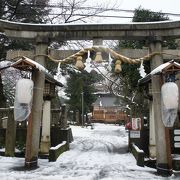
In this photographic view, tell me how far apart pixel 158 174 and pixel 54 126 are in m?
8.06

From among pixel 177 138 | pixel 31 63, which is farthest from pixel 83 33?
pixel 177 138

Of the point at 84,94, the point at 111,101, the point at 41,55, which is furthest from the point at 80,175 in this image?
the point at 111,101

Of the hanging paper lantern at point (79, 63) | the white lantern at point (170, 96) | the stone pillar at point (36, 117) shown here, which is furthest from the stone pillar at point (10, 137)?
the white lantern at point (170, 96)

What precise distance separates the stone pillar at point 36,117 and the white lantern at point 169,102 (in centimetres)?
463

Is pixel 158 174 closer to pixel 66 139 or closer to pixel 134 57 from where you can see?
pixel 134 57

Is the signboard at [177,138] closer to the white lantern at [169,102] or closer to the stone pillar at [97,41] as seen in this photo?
the white lantern at [169,102]

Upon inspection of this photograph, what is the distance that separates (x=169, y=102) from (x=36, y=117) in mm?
4920

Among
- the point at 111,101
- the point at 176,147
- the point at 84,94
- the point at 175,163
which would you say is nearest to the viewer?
the point at 175,163

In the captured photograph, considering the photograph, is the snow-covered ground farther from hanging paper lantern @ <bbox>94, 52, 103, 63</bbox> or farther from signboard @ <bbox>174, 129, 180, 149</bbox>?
hanging paper lantern @ <bbox>94, 52, 103, 63</bbox>

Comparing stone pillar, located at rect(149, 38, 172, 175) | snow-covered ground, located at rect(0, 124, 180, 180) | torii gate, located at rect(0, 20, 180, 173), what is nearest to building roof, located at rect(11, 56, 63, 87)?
torii gate, located at rect(0, 20, 180, 173)

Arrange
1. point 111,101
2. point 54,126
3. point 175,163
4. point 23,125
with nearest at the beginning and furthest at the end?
point 175,163 < point 23,125 < point 54,126 < point 111,101

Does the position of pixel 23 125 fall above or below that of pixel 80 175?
above

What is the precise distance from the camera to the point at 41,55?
11922mm

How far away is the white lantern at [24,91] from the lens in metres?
10.6
